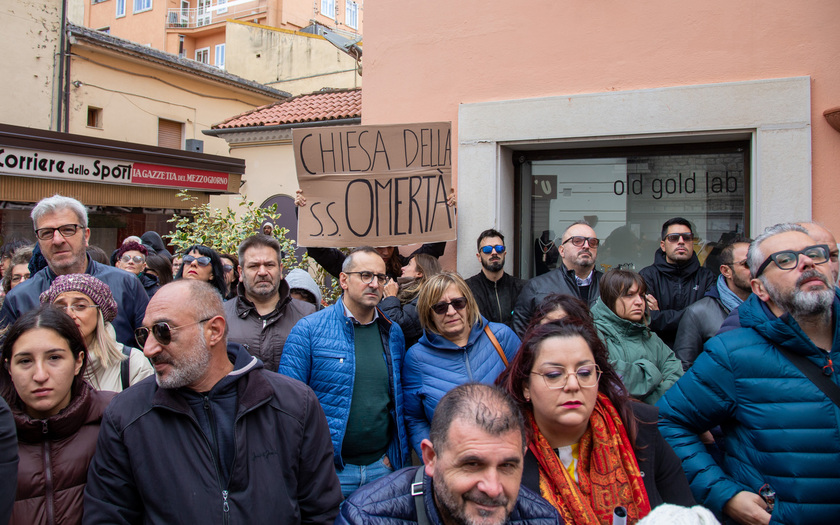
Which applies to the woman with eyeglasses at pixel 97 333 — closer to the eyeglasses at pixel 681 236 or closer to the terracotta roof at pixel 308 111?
the eyeglasses at pixel 681 236

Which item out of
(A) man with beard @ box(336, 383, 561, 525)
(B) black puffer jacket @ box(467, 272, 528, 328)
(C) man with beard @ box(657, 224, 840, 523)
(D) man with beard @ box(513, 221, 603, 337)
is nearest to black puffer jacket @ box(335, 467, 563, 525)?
(A) man with beard @ box(336, 383, 561, 525)

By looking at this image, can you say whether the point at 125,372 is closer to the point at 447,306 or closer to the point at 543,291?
the point at 447,306

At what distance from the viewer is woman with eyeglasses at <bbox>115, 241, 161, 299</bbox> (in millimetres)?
6441

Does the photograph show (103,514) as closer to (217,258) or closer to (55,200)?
(55,200)

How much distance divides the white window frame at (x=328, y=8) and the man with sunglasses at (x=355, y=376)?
40.9 metres

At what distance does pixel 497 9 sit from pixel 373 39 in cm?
129

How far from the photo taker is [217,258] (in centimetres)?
523

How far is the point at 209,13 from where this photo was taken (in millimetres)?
38719

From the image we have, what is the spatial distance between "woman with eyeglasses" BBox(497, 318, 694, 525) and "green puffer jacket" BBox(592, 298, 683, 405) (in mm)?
738

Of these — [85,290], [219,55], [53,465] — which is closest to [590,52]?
[85,290]

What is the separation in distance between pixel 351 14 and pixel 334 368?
143ft

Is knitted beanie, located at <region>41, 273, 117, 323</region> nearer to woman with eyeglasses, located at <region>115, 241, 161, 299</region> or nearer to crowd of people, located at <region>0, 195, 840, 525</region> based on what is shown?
crowd of people, located at <region>0, 195, 840, 525</region>

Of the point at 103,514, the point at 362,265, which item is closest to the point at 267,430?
the point at 103,514

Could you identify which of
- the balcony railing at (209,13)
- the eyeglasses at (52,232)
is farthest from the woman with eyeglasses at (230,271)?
the balcony railing at (209,13)
